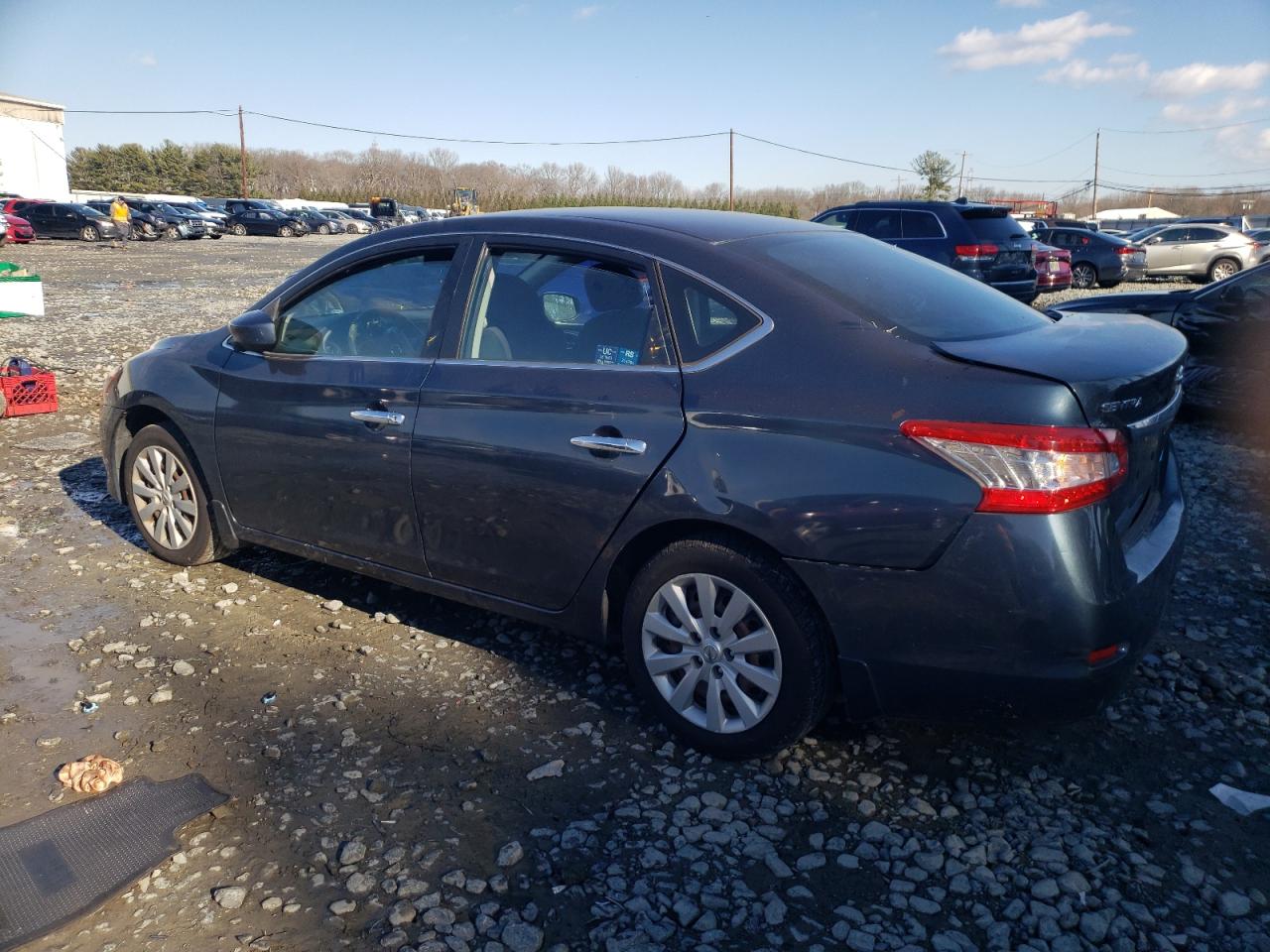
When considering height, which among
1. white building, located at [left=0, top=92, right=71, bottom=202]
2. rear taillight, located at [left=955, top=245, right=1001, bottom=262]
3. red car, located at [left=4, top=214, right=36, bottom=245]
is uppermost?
white building, located at [left=0, top=92, right=71, bottom=202]

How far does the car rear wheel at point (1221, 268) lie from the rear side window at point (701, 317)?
77.7ft

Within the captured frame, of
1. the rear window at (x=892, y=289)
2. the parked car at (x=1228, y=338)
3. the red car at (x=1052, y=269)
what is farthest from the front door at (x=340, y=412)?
the red car at (x=1052, y=269)

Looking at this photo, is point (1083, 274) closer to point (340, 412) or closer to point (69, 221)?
point (340, 412)

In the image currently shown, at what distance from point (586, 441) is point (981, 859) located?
1680 mm

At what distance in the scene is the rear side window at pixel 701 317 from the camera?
122 inches

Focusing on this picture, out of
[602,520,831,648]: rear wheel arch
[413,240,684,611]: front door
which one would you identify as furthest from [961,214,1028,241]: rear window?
[602,520,831,648]: rear wheel arch

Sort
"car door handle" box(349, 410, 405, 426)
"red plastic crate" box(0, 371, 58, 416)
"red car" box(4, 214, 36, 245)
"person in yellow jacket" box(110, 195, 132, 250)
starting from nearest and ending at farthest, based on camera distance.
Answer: "car door handle" box(349, 410, 405, 426) → "red plastic crate" box(0, 371, 58, 416) → "red car" box(4, 214, 36, 245) → "person in yellow jacket" box(110, 195, 132, 250)

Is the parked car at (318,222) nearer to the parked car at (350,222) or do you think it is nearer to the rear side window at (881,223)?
the parked car at (350,222)

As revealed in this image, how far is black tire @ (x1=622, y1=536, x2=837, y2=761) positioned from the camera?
2904 millimetres

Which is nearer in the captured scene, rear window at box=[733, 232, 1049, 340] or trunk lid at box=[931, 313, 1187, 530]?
trunk lid at box=[931, 313, 1187, 530]

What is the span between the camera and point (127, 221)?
3959 centimetres

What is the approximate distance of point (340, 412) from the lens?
389 cm

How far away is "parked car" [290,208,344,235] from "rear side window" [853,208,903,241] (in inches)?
1753

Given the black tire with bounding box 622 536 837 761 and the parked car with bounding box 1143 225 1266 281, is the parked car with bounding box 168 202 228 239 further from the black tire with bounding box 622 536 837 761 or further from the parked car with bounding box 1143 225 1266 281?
the black tire with bounding box 622 536 837 761
